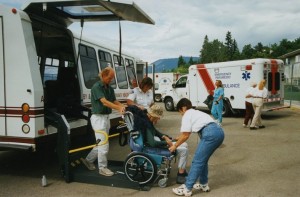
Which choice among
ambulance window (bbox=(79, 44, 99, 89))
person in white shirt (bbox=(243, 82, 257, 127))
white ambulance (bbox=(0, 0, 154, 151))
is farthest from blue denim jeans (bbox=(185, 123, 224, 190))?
person in white shirt (bbox=(243, 82, 257, 127))

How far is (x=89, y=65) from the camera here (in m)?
8.15

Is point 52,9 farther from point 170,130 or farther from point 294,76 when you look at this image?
point 294,76

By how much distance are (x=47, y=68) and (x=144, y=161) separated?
392 cm

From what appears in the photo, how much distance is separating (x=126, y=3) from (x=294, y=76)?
16.3m

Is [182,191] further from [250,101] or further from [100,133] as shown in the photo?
[250,101]

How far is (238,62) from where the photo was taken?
14.9 meters

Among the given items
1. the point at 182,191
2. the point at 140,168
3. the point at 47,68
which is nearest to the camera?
the point at 182,191

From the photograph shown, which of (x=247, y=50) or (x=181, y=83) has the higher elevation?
(x=247, y=50)

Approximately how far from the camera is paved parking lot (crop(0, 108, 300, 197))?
5355 mm

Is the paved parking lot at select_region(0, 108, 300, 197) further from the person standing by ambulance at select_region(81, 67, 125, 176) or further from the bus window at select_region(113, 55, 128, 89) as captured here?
the bus window at select_region(113, 55, 128, 89)

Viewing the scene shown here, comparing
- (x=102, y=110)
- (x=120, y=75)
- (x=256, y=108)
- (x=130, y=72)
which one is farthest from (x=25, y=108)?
(x=256, y=108)

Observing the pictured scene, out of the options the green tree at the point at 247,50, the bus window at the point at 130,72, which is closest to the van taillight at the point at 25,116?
the bus window at the point at 130,72

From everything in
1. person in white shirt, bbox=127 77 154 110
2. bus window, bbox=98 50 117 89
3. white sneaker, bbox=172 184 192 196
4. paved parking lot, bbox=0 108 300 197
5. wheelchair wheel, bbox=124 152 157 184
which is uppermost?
bus window, bbox=98 50 117 89

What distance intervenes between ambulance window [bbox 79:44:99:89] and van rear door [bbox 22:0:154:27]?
0.83 meters
